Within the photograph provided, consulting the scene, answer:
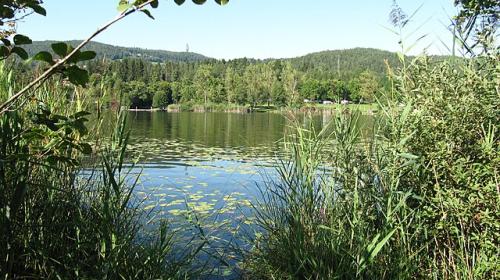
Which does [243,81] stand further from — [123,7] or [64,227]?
[123,7]

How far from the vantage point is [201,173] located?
547 inches

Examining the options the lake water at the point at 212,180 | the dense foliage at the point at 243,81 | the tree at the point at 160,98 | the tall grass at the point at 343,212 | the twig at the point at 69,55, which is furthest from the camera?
the tree at the point at 160,98

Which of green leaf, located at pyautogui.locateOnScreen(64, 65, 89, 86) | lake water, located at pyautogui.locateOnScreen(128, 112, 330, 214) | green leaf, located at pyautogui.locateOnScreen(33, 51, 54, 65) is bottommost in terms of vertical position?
lake water, located at pyautogui.locateOnScreen(128, 112, 330, 214)

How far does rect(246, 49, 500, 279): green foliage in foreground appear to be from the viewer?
3328 mm

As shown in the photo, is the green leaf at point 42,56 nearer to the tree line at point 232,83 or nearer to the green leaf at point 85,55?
the green leaf at point 85,55

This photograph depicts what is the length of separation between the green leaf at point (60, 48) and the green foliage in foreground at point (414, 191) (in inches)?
99.6

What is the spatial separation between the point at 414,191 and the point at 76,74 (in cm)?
312

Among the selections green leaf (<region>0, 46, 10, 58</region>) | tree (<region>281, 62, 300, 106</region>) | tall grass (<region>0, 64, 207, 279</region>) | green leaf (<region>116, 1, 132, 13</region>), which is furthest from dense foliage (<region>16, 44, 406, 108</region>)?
tall grass (<region>0, 64, 207, 279</region>)

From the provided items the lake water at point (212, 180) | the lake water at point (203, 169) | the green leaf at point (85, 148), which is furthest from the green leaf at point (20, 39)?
the lake water at point (203, 169)

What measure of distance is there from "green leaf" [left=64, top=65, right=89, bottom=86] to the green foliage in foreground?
7.95ft

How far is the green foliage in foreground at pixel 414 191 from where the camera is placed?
333cm

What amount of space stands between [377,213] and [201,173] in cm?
1048

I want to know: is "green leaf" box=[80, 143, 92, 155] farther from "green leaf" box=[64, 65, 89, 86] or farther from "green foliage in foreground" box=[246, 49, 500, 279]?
"green foliage in foreground" box=[246, 49, 500, 279]

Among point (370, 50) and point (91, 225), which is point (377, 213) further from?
point (370, 50)
